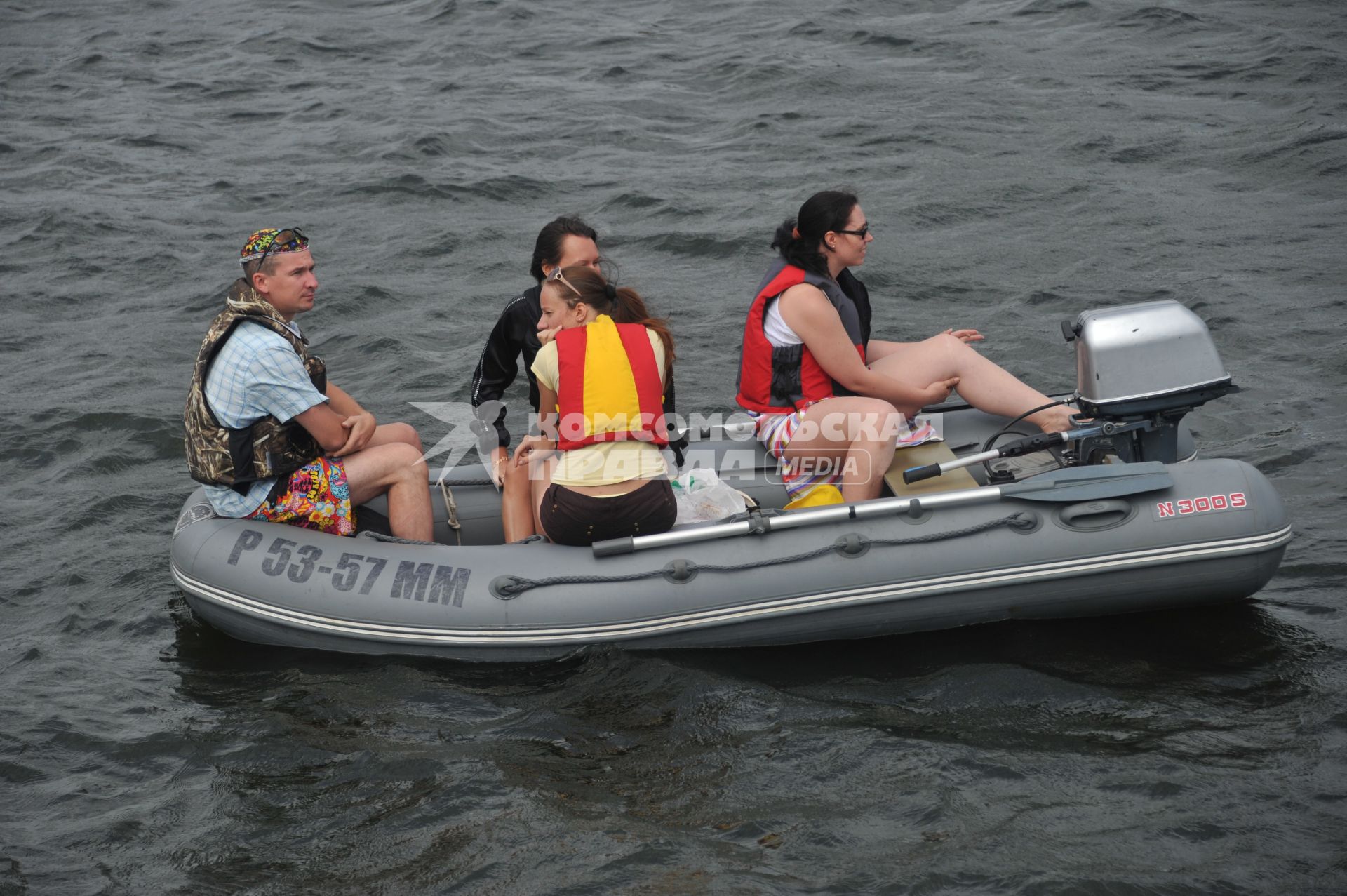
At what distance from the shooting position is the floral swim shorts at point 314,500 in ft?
14.0

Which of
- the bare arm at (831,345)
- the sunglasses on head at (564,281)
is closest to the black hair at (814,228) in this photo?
the bare arm at (831,345)

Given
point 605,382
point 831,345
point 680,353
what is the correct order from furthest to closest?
point 680,353 → point 831,345 → point 605,382

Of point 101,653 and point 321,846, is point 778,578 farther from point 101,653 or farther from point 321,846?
point 101,653

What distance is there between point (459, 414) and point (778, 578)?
6.63 ft

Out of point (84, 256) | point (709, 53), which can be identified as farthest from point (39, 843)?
point (709, 53)

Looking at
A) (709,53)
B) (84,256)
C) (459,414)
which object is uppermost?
(709,53)

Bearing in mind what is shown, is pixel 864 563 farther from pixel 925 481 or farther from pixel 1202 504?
pixel 1202 504

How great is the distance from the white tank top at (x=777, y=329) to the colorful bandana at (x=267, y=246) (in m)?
1.56

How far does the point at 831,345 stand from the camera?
14.2ft

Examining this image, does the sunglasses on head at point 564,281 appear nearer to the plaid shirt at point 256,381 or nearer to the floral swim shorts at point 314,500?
the plaid shirt at point 256,381

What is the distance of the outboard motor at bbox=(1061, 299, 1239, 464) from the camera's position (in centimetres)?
412

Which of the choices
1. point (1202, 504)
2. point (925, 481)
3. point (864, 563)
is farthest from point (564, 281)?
point (1202, 504)

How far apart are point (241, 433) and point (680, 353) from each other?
3.04 meters

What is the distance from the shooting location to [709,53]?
11133 millimetres
